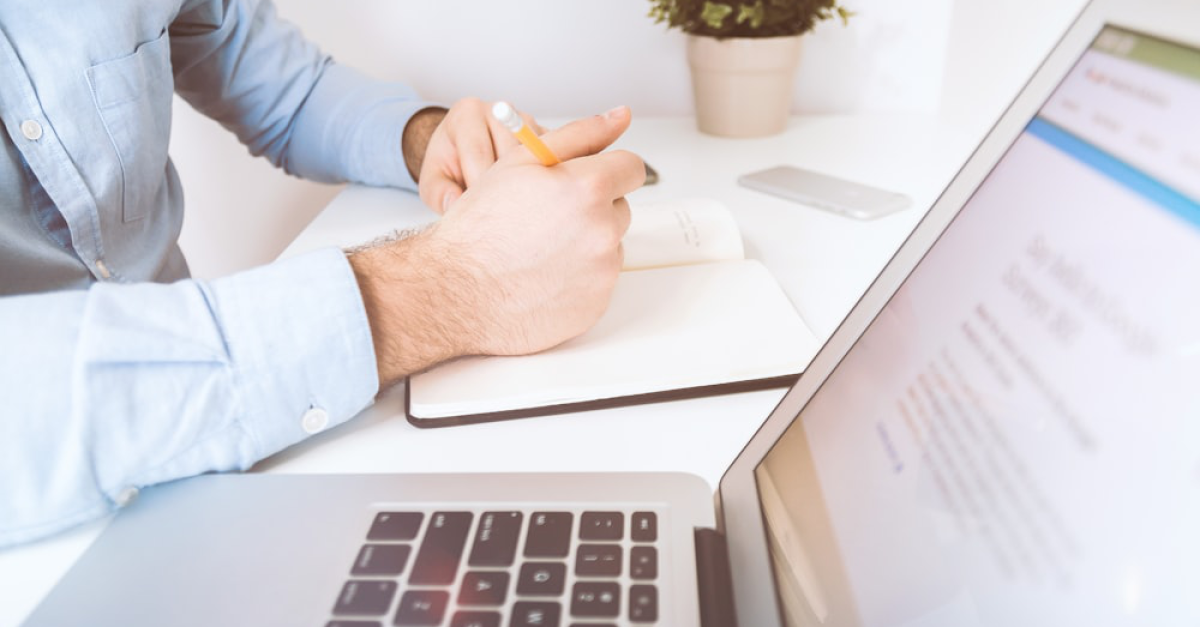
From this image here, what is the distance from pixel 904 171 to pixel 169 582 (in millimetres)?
781

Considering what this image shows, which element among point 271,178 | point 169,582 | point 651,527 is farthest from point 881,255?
point 271,178

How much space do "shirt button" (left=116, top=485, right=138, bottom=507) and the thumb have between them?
32cm

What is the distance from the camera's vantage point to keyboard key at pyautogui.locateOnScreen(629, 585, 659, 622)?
289 mm

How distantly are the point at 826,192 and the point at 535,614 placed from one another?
597 millimetres

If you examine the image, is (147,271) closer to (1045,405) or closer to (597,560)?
(597,560)

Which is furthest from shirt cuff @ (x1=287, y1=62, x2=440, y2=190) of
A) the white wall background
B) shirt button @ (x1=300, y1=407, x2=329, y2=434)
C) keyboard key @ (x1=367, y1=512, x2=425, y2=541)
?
keyboard key @ (x1=367, y1=512, x2=425, y2=541)

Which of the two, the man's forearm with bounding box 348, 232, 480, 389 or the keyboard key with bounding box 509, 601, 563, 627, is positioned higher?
the man's forearm with bounding box 348, 232, 480, 389

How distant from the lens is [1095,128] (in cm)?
24

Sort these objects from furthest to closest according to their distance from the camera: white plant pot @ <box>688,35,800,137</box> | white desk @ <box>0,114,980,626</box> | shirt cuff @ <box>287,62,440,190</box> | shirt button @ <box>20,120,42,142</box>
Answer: white plant pot @ <box>688,35,800,137</box>, shirt cuff @ <box>287,62,440,190</box>, shirt button @ <box>20,120,42,142</box>, white desk @ <box>0,114,980,626</box>

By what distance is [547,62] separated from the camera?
1.16 m

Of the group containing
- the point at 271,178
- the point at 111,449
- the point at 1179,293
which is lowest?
the point at 271,178

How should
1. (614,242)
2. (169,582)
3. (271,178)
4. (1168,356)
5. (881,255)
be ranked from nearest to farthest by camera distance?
(1168,356) → (169,582) → (614,242) → (881,255) → (271,178)

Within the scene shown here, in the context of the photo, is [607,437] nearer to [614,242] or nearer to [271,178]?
[614,242]

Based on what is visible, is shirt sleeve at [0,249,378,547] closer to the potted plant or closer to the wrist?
the wrist
